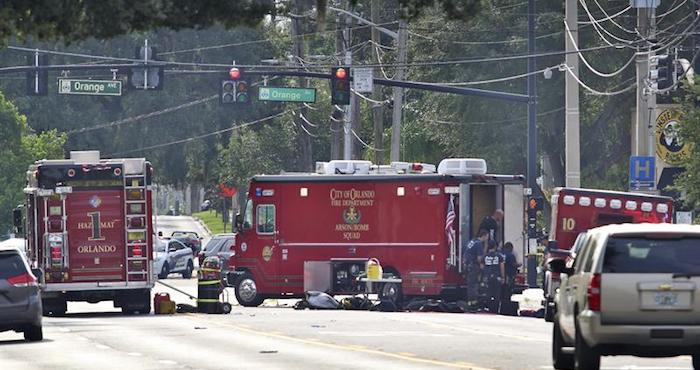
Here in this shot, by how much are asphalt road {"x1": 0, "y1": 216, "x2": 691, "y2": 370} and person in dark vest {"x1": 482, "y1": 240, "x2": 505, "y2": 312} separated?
1126 millimetres

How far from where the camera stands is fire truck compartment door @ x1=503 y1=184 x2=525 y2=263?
4012cm

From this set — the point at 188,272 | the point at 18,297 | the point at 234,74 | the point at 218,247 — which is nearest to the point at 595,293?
the point at 18,297

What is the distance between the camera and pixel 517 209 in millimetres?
40344

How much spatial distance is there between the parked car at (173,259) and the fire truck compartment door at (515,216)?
26.4 m

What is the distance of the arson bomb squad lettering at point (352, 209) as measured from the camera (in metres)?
40.2

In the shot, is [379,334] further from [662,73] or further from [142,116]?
[142,116]

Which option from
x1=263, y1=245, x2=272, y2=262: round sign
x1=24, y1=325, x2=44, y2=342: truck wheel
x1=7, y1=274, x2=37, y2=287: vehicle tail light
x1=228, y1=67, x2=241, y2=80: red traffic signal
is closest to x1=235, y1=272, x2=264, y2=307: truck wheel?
x1=263, y1=245, x2=272, y2=262: round sign

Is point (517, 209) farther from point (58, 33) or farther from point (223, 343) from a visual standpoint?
point (58, 33)

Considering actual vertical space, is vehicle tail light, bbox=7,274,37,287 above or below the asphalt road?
above

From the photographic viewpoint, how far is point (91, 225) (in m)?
37.8

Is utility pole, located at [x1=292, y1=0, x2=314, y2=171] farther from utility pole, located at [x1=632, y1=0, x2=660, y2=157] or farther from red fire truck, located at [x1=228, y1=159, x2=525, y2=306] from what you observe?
red fire truck, located at [x1=228, y1=159, x2=525, y2=306]

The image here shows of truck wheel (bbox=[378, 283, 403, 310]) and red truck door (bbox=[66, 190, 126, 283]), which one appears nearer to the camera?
red truck door (bbox=[66, 190, 126, 283])

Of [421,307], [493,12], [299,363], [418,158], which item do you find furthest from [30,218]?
[418,158]

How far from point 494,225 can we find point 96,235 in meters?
8.57
